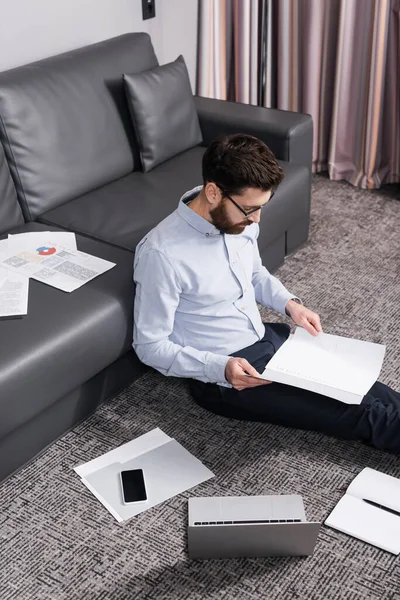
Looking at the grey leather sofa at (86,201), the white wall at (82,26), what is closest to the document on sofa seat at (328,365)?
the grey leather sofa at (86,201)

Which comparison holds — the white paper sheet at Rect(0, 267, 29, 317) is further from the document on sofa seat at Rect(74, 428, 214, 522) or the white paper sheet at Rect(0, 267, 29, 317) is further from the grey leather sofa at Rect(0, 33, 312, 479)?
the document on sofa seat at Rect(74, 428, 214, 522)

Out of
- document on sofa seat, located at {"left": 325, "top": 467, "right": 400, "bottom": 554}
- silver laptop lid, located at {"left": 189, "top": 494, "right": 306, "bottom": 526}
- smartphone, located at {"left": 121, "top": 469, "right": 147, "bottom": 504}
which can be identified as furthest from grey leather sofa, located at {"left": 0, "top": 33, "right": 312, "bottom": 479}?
document on sofa seat, located at {"left": 325, "top": 467, "right": 400, "bottom": 554}

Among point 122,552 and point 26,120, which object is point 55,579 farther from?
point 26,120

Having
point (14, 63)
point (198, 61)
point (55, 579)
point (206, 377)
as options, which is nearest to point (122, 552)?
point (55, 579)

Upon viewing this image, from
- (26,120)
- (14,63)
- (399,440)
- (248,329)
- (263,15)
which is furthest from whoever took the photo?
(263,15)

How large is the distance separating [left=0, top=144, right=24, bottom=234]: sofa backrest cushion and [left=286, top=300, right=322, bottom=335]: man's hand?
40.8 inches

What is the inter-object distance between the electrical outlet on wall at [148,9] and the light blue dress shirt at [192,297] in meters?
1.63

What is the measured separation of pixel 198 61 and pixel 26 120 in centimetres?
146

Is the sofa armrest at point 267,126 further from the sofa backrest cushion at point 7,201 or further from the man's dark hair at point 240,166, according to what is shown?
the man's dark hair at point 240,166

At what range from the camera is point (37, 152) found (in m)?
2.73

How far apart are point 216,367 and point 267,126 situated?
139 cm

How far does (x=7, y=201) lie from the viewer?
8.77 feet

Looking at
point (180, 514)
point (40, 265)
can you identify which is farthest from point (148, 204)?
point (180, 514)

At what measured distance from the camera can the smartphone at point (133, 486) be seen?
6.79 feet
